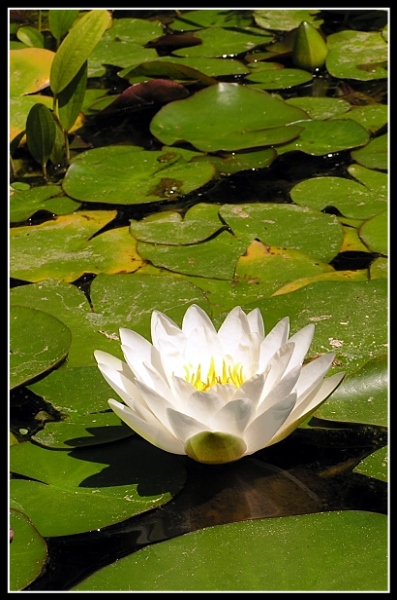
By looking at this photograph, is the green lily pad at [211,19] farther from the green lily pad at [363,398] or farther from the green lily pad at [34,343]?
the green lily pad at [363,398]

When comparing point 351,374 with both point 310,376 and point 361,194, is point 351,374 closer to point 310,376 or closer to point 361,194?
point 310,376

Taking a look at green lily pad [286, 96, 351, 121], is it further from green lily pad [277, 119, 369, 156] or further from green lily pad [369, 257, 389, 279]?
green lily pad [369, 257, 389, 279]

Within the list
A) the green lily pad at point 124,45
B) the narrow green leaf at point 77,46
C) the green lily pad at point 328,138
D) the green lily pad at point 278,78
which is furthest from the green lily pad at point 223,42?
the narrow green leaf at point 77,46

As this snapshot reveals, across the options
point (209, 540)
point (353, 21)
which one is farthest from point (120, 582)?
point (353, 21)

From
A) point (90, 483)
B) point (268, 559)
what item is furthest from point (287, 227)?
point (268, 559)

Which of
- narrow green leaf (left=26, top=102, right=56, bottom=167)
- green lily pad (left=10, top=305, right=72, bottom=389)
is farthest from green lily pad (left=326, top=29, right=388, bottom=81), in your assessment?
green lily pad (left=10, top=305, right=72, bottom=389)

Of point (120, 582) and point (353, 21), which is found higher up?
point (353, 21)
